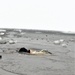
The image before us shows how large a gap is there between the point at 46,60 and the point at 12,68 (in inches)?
206

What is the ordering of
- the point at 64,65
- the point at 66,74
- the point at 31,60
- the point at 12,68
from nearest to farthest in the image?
the point at 66,74 < the point at 12,68 < the point at 64,65 < the point at 31,60

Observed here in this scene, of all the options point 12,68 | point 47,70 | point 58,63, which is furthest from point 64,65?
point 12,68

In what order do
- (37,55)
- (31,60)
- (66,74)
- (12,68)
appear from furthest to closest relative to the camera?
1. (37,55)
2. (31,60)
3. (12,68)
4. (66,74)

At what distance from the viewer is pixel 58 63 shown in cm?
2481

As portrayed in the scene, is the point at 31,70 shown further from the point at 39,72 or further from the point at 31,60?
the point at 31,60

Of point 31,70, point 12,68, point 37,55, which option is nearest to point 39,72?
point 31,70

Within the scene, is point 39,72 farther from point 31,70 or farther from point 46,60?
point 46,60

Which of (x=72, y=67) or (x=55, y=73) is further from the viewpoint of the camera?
(x=72, y=67)

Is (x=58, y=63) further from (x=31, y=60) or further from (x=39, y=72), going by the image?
(x=39, y=72)

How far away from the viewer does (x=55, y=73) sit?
20250 mm

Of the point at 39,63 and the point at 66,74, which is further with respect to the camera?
the point at 39,63

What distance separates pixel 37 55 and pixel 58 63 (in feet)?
16.5

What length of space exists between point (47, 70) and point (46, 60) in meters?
4.81

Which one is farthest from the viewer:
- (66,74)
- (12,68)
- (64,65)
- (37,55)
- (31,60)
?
(37,55)
